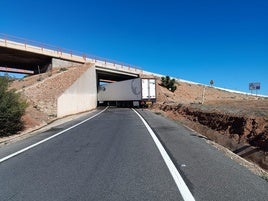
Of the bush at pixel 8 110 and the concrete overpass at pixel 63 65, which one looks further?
the concrete overpass at pixel 63 65

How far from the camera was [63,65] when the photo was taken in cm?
4972

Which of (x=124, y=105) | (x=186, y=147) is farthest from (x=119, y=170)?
(x=124, y=105)

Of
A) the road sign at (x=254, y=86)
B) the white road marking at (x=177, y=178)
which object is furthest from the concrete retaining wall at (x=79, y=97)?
the road sign at (x=254, y=86)

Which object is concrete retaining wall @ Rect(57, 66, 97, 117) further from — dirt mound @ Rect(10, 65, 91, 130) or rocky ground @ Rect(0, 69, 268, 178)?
rocky ground @ Rect(0, 69, 268, 178)

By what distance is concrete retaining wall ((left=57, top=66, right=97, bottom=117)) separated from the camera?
2744 centimetres

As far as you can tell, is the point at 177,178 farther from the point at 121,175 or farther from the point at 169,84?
the point at 169,84

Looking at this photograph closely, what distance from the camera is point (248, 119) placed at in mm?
15797

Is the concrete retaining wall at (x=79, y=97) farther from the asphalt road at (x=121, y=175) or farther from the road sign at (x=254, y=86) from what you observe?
the road sign at (x=254, y=86)

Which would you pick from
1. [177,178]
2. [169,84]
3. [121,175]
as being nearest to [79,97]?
[121,175]

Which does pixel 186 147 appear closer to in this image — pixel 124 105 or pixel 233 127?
pixel 233 127

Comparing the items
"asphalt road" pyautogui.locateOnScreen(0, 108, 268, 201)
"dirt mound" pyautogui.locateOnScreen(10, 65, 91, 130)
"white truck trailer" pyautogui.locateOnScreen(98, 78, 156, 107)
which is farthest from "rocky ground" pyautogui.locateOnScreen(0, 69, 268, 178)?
"white truck trailer" pyautogui.locateOnScreen(98, 78, 156, 107)

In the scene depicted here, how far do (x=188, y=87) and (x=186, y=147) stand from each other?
79380 mm

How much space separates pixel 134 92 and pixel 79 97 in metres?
12.4

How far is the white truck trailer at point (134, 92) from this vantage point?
42750mm
